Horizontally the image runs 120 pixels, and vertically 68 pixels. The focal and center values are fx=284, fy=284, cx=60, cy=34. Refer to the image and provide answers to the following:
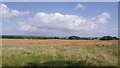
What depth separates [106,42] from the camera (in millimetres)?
23016

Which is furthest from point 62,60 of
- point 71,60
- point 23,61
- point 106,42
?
point 106,42

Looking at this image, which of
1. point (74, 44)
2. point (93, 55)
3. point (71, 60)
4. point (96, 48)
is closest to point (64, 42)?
point (74, 44)

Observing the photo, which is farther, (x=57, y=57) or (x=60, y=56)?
(x=60, y=56)

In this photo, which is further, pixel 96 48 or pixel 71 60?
pixel 96 48

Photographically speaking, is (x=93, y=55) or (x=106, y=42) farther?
(x=106, y=42)

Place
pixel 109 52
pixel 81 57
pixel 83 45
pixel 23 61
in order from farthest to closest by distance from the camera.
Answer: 1. pixel 83 45
2. pixel 109 52
3. pixel 81 57
4. pixel 23 61

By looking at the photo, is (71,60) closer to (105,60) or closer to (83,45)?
(105,60)

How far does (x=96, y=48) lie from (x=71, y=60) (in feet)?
15.9

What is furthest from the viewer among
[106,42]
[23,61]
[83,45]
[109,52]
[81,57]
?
[106,42]

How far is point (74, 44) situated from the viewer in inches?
848

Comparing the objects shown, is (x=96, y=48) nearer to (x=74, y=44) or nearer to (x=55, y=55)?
→ (x=74, y=44)

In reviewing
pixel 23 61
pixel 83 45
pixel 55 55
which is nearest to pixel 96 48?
pixel 83 45

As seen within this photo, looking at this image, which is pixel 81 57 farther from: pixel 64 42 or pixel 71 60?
pixel 64 42

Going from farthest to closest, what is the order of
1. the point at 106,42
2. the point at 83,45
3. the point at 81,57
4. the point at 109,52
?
the point at 106,42
the point at 83,45
the point at 109,52
the point at 81,57
